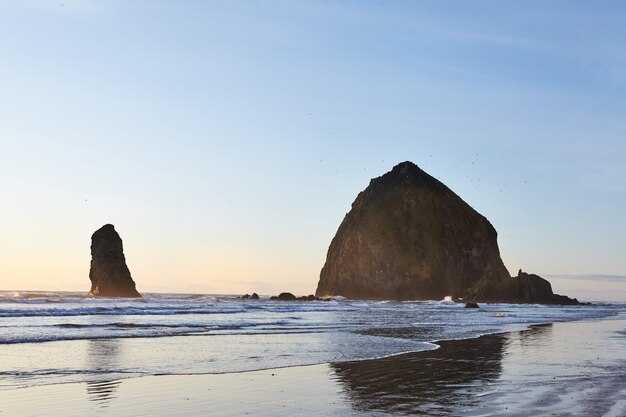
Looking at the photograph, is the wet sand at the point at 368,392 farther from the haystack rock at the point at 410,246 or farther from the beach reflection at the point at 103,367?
the haystack rock at the point at 410,246

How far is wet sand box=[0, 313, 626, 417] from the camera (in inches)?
450

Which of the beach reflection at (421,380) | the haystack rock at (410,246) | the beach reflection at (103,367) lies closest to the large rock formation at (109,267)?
the haystack rock at (410,246)

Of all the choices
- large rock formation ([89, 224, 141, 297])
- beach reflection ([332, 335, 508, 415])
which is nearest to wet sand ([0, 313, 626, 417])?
beach reflection ([332, 335, 508, 415])

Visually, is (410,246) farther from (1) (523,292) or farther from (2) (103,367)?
(2) (103,367)

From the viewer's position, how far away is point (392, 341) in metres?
28.5

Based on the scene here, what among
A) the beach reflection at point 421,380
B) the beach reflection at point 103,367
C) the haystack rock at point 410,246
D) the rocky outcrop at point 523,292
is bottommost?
the beach reflection at point 103,367

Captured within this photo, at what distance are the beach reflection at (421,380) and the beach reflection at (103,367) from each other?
15.2 ft

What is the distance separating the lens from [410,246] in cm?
16962

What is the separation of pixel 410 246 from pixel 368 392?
15768 centimetres

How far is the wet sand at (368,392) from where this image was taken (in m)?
11.4

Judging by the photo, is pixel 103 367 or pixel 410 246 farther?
pixel 410 246

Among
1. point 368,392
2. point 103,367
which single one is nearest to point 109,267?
point 103,367

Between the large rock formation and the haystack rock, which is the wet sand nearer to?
the large rock formation

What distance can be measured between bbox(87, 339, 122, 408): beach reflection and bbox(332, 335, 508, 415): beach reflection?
4.63 metres
